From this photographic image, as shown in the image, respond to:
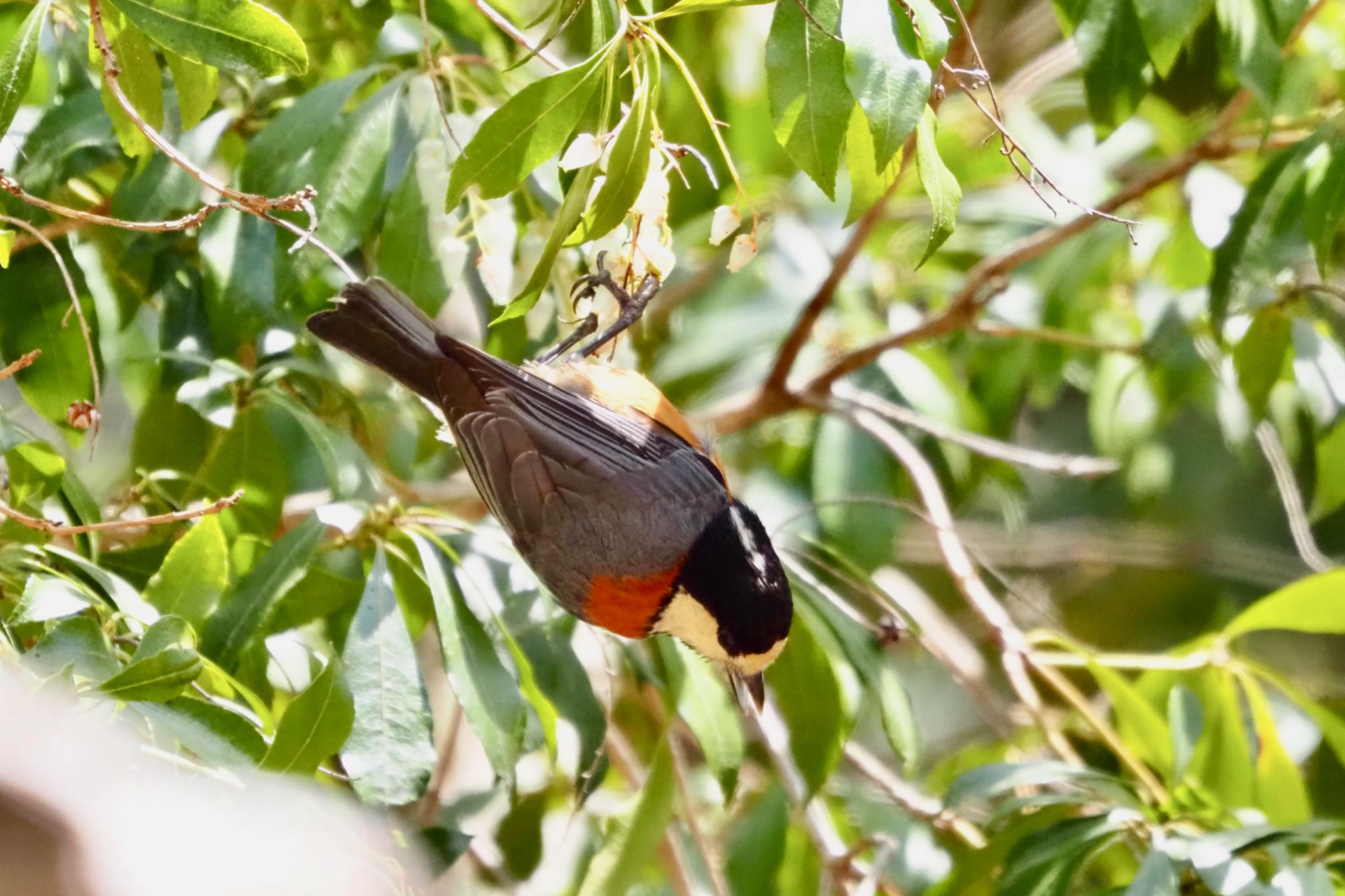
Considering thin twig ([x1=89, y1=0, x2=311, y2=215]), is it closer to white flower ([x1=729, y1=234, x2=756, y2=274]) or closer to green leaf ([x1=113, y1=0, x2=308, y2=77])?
green leaf ([x1=113, y1=0, x2=308, y2=77])

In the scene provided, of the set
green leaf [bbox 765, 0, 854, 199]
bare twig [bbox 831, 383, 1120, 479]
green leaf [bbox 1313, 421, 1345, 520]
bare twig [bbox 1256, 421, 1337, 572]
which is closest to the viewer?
green leaf [bbox 765, 0, 854, 199]

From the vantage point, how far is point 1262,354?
2312 millimetres

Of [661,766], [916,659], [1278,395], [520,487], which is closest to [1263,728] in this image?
[1278,395]

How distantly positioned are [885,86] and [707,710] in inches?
41.1

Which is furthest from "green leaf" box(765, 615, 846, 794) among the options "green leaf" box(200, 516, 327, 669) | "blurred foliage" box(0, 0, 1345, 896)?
"green leaf" box(200, 516, 327, 669)

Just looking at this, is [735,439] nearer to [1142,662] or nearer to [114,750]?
[1142,662]

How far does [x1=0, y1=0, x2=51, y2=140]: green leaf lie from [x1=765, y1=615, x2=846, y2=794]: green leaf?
1203 mm

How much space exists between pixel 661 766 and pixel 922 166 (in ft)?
3.54

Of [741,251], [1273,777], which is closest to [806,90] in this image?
[741,251]

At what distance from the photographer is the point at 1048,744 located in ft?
9.47

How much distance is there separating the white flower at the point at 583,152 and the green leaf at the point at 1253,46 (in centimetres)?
99

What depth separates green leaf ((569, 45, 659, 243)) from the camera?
146 cm

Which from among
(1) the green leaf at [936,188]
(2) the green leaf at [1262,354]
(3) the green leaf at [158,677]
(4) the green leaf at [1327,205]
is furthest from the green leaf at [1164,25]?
(3) the green leaf at [158,677]

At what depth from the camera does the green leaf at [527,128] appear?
1.48m
